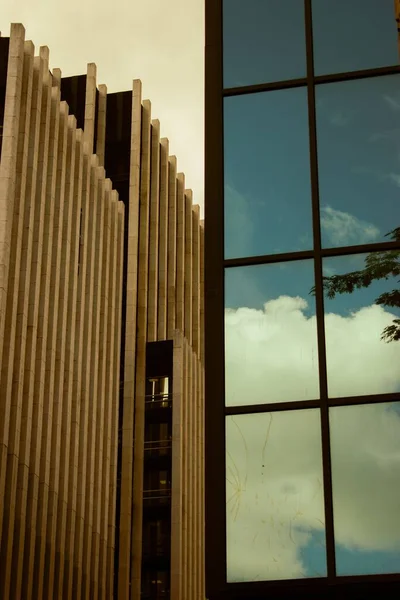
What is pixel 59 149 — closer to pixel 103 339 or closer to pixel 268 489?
pixel 103 339

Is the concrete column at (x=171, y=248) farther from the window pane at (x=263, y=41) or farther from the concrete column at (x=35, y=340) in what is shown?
the window pane at (x=263, y=41)

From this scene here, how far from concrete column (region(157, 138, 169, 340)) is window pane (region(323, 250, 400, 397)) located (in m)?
57.7

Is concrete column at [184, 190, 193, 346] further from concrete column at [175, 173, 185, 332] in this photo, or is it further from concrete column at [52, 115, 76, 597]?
concrete column at [52, 115, 76, 597]

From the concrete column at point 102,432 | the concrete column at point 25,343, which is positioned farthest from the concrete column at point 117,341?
the concrete column at point 25,343

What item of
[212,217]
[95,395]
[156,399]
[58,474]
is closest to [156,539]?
[156,399]

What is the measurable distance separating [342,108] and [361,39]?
1.63 meters

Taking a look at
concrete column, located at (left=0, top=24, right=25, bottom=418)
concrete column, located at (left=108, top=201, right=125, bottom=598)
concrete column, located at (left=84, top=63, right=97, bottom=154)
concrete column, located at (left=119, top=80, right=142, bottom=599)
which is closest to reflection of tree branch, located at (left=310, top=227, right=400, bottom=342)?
concrete column, located at (left=0, top=24, right=25, bottom=418)

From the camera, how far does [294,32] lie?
2402cm

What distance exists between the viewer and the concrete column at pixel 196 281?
87.5 meters

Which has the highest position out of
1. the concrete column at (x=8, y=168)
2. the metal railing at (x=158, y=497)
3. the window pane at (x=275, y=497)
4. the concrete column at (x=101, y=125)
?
the concrete column at (x=101, y=125)

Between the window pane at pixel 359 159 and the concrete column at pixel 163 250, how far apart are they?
185ft

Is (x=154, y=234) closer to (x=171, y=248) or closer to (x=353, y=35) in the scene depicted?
(x=171, y=248)

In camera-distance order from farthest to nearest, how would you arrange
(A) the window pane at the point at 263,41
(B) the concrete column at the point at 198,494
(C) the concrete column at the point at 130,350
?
(B) the concrete column at the point at 198,494 → (C) the concrete column at the point at 130,350 → (A) the window pane at the point at 263,41

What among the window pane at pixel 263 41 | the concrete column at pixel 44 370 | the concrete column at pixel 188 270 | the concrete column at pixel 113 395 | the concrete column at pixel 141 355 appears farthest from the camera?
the concrete column at pixel 188 270
